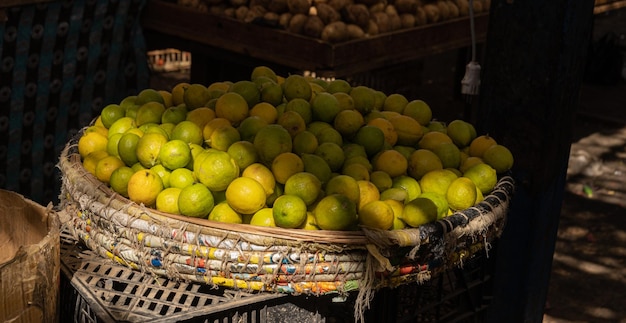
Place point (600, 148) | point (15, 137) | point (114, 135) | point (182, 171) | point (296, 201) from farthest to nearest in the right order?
point (600, 148)
point (15, 137)
point (114, 135)
point (182, 171)
point (296, 201)

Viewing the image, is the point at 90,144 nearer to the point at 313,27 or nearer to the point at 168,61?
the point at 313,27

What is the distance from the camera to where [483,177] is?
270 cm

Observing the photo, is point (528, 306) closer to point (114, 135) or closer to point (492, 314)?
point (492, 314)

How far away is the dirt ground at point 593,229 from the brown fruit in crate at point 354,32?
6.79 feet

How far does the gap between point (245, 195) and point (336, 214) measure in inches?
11.1

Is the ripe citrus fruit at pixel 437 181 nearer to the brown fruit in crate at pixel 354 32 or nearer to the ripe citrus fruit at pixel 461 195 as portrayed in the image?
the ripe citrus fruit at pixel 461 195

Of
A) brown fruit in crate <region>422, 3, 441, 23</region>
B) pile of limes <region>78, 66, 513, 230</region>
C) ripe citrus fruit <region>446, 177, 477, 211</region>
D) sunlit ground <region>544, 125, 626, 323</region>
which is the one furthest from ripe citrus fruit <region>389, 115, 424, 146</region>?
brown fruit in crate <region>422, 3, 441, 23</region>

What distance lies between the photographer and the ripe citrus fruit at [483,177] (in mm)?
2693

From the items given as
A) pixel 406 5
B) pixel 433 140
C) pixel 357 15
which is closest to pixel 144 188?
pixel 433 140

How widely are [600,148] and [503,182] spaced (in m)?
5.23

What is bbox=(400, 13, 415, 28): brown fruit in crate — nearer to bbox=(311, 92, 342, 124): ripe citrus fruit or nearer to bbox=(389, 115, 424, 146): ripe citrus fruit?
bbox=(389, 115, 424, 146): ripe citrus fruit

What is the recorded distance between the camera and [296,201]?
2320 millimetres

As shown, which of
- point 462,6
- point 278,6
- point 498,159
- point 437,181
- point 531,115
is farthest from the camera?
point 462,6

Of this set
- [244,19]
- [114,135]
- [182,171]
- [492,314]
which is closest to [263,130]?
[182,171]
